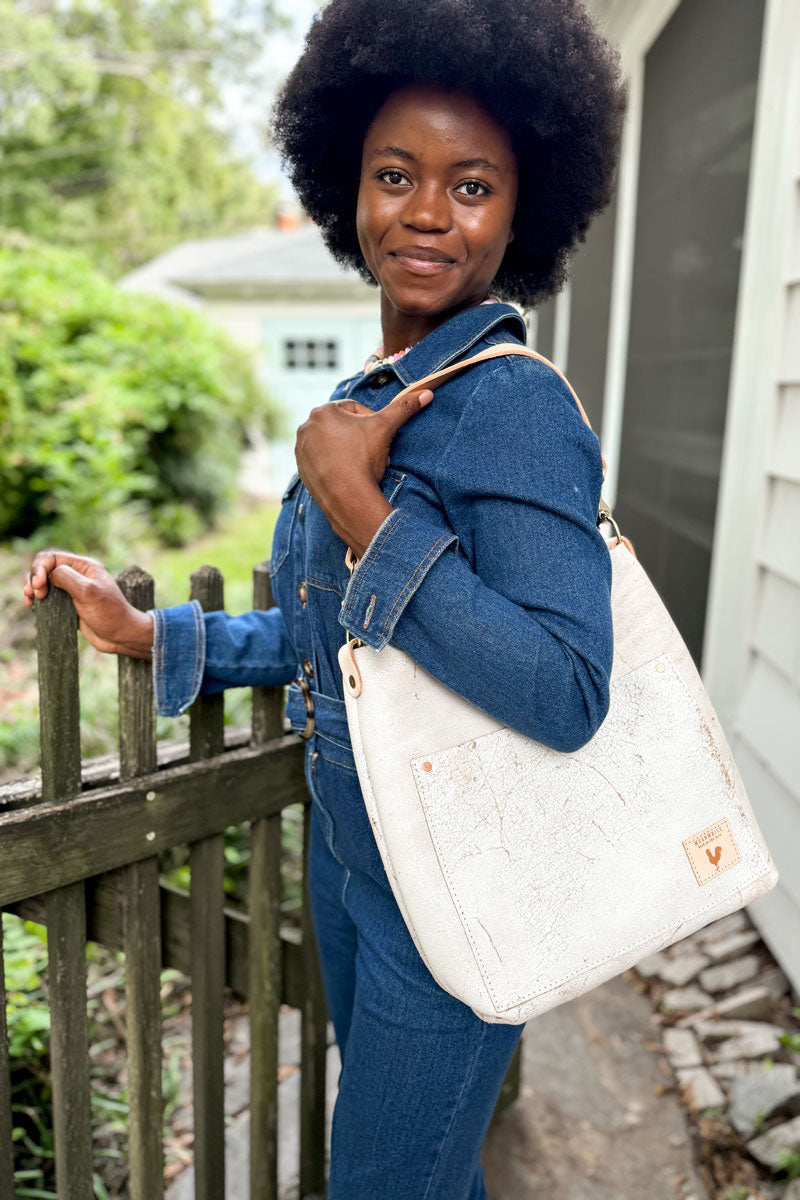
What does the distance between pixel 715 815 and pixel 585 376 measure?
4431 millimetres

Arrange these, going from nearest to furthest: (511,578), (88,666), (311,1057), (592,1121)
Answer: (511,578) → (311,1057) → (592,1121) → (88,666)

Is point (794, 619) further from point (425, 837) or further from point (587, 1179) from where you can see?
point (425, 837)

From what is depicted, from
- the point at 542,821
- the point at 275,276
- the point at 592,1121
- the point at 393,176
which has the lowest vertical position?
the point at 592,1121

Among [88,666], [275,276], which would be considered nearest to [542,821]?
[88,666]

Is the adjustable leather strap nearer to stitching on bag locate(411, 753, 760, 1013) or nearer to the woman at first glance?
the woman

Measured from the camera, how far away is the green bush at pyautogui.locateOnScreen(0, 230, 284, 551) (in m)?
5.83

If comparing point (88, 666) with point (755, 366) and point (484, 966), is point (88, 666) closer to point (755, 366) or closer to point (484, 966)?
point (755, 366)

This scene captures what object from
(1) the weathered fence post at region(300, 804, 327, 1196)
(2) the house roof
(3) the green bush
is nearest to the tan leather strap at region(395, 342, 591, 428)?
(1) the weathered fence post at region(300, 804, 327, 1196)

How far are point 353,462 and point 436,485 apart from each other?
3.9 inches

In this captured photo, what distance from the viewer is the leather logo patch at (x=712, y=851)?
116 cm

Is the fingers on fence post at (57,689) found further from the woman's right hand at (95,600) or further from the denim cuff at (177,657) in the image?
the denim cuff at (177,657)

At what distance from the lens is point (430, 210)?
3.74 feet

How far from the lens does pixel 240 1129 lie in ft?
7.25

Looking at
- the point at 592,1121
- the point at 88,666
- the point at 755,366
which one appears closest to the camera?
the point at 592,1121
